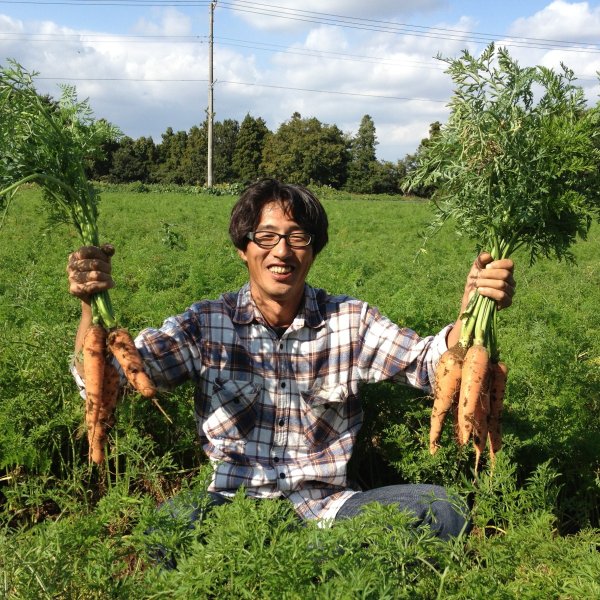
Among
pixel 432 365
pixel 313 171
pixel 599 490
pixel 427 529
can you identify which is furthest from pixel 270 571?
pixel 313 171

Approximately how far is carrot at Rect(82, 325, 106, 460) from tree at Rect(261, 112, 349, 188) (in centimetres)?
5817

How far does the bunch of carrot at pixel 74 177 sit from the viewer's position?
123 inches

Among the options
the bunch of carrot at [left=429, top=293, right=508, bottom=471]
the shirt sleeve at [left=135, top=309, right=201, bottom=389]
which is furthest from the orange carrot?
the shirt sleeve at [left=135, top=309, right=201, bottom=389]

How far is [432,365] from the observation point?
359cm

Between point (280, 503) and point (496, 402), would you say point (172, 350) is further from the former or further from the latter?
point (496, 402)

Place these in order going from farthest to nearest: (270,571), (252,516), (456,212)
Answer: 1. (456,212)
2. (252,516)
3. (270,571)

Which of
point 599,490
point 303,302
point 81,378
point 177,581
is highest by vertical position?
point 303,302

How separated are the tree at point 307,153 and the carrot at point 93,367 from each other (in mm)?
58175

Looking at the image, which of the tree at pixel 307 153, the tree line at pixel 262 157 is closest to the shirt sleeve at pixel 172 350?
the tree line at pixel 262 157

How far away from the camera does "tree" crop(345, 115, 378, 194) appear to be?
57156 mm

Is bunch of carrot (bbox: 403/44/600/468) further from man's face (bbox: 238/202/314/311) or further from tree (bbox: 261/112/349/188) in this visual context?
tree (bbox: 261/112/349/188)

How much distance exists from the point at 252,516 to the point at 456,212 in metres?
1.59

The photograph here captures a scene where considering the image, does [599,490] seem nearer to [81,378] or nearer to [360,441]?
[360,441]

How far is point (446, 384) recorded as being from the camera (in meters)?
3.37
